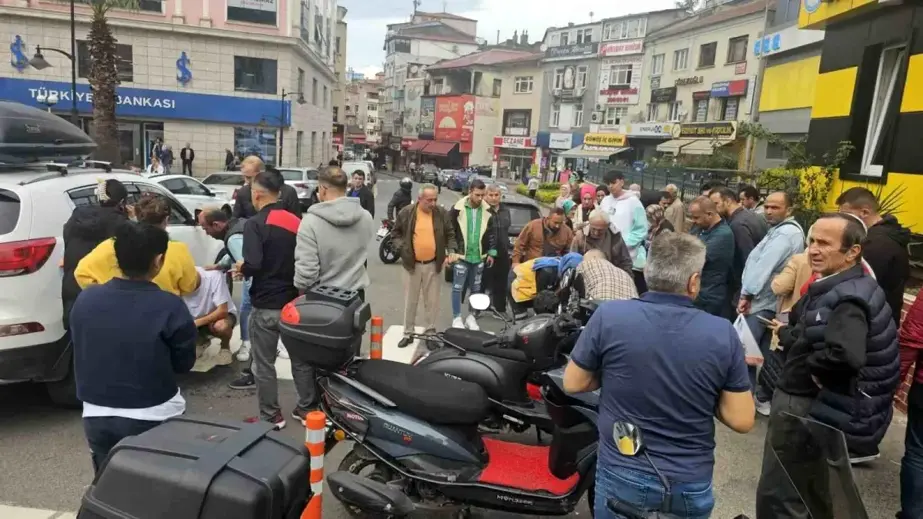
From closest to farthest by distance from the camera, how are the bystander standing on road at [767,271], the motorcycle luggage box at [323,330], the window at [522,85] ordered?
1. the motorcycle luggage box at [323,330]
2. the bystander standing on road at [767,271]
3. the window at [522,85]

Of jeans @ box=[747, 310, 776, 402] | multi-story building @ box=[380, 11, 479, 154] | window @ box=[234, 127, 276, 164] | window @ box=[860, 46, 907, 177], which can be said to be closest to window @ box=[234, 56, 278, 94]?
window @ box=[234, 127, 276, 164]

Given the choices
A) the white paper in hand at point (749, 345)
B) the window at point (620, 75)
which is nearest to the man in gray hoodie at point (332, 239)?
the white paper in hand at point (749, 345)

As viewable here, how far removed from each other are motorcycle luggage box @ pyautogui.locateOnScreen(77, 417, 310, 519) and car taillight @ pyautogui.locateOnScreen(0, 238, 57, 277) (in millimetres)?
2578

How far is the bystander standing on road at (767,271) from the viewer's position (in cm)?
513

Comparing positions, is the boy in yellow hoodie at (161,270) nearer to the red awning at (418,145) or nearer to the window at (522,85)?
the window at (522,85)

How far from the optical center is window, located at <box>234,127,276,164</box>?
101 ft

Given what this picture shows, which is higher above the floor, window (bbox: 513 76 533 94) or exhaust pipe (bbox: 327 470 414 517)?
window (bbox: 513 76 533 94)

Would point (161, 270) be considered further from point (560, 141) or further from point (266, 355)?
point (560, 141)

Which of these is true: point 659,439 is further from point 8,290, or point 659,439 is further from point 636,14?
point 636,14

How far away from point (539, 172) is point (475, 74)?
49.8 ft

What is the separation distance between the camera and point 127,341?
8.59 ft

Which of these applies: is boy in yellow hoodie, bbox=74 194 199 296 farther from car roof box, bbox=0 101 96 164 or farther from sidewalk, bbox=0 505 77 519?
sidewalk, bbox=0 505 77 519

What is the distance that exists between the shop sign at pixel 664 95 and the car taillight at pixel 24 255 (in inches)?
1534

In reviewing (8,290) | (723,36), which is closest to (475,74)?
(723,36)
